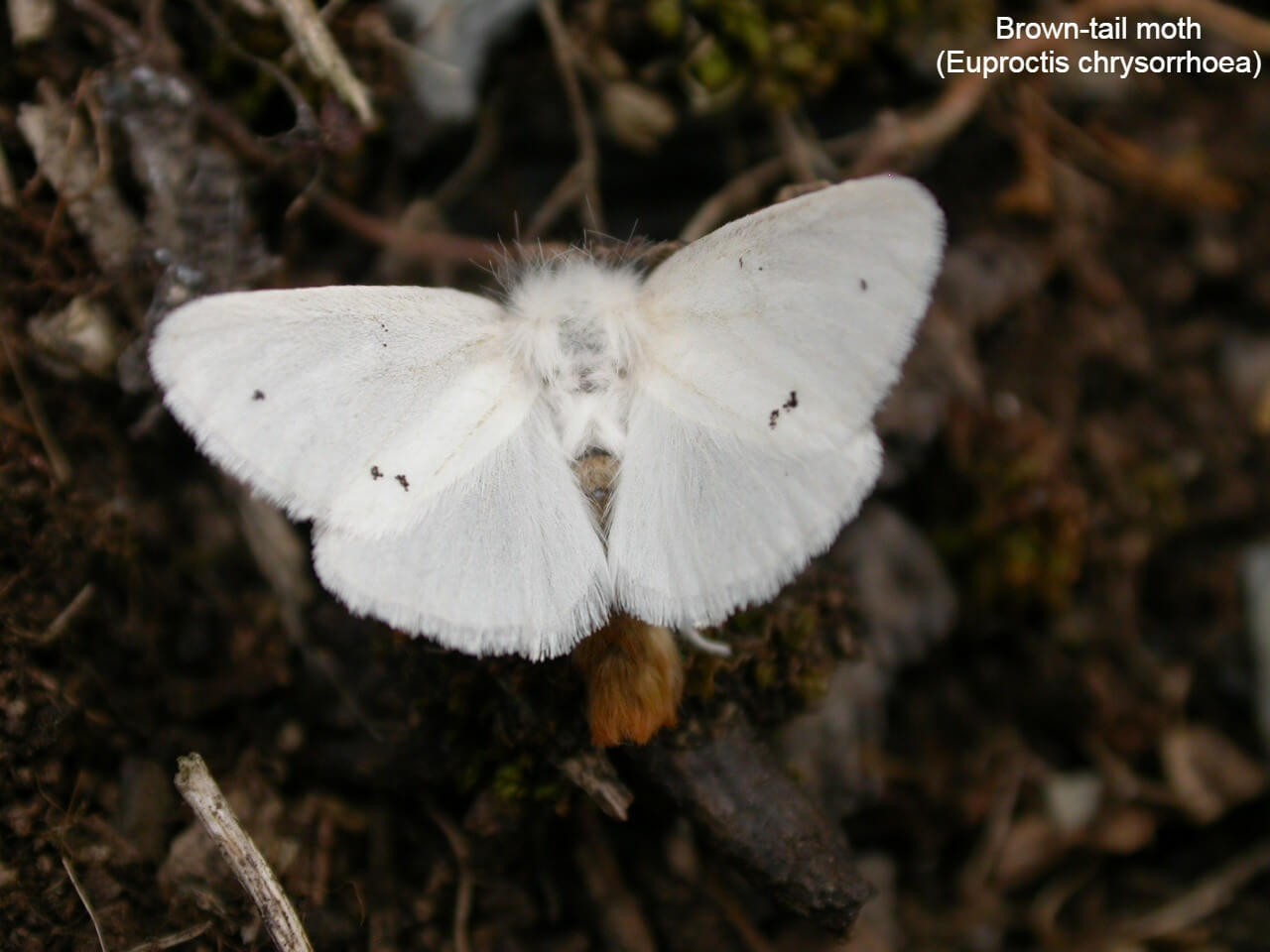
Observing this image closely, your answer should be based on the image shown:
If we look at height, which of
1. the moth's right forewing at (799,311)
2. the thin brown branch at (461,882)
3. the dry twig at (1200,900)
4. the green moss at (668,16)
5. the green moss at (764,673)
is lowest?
the dry twig at (1200,900)

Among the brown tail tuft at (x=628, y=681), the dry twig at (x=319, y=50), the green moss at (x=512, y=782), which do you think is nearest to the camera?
the brown tail tuft at (x=628, y=681)

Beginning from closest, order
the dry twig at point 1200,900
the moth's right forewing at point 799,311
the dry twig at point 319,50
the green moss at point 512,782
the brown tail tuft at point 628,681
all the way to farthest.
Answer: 1. the moth's right forewing at point 799,311
2. the brown tail tuft at point 628,681
3. the green moss at point 512,782
4. the dry twig at point 319,50
5. the dry twig at point 1200,900

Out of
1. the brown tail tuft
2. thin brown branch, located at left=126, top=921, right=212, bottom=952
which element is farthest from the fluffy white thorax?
thin brown branch, located at left=126, top=921, right=212, bottom=952

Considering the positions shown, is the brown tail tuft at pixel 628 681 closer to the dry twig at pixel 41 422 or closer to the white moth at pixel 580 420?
the white moth at pixel 580 420

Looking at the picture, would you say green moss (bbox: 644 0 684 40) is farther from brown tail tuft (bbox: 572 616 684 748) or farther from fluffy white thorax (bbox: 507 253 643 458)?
brown tail tuft (bbox: 572 616 684 748)

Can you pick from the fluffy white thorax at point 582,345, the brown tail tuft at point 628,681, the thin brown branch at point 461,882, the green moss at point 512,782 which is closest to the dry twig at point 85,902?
the thin brown branch at point 461,882

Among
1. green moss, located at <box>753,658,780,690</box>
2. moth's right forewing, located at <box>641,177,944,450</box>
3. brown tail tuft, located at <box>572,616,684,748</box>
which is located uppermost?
moth's right forewing, located at <box>641,177,944,450</box>

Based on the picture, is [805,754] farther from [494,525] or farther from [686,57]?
[686,57]

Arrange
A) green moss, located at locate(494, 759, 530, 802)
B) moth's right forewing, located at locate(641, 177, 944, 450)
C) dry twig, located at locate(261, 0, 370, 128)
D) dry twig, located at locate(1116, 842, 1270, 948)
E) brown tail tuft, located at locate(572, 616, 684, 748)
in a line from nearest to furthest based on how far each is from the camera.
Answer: moth's right forewing, located at locate(641, 177, 944, 450) → brown tail tuft, located at locate(572, 616, 684, 748) → green moss, located at locate(494, 759, 530, 802) → dry twig, located at locate(261, 0, 370, 128) → dry twig, located at locate(1116, 842, 1270, 948)
